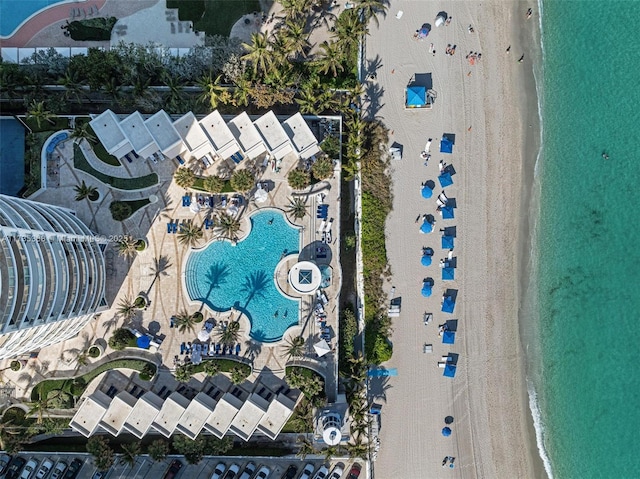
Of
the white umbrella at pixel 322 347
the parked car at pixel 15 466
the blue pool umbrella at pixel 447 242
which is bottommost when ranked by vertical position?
the parked car at pixel 15 466

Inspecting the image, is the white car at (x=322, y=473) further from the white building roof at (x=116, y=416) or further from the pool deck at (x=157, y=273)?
the white building roof at (x=116, y=416)

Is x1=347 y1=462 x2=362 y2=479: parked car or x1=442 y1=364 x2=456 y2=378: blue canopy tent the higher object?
x1=442 y1=364 x2=456 y2=378: blue canopy tent

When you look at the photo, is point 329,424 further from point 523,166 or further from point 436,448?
point 523,166

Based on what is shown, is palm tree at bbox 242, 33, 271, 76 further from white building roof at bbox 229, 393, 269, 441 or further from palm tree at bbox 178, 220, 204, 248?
white building roof at bbox 229, 393, 269, 441

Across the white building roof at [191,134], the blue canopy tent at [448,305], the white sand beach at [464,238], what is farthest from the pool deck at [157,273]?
the blue canopy tent at [448,305]

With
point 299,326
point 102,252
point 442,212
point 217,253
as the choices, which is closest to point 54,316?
point 102,252

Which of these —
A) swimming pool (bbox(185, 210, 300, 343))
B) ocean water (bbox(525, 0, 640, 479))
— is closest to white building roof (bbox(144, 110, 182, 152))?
swimming pool (bbox(185, 210, 300, 343))
